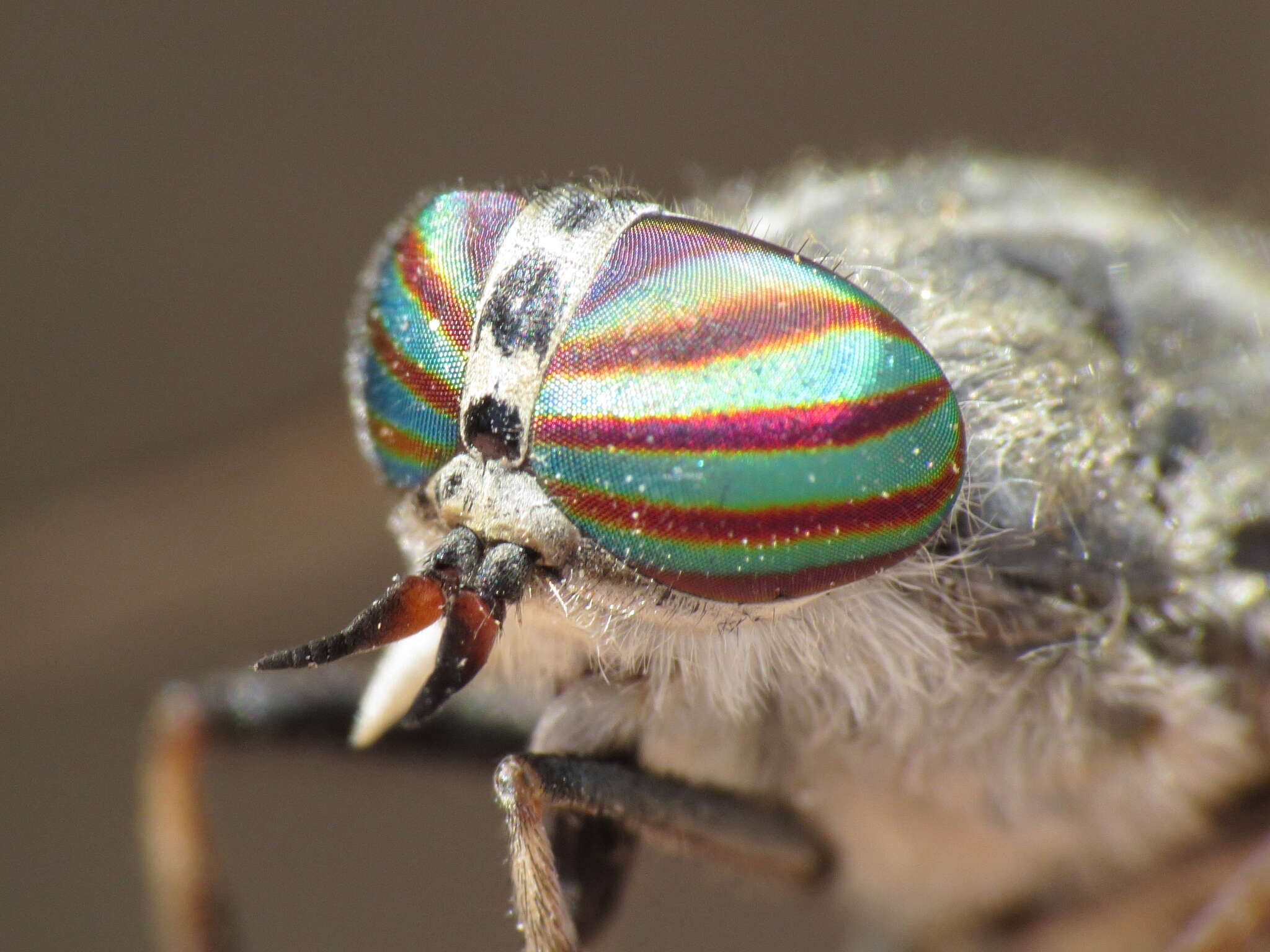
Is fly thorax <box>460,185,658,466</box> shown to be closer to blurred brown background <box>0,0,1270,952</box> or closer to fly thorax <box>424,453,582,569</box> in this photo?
fly thorax <box>424,453,582,569</box>

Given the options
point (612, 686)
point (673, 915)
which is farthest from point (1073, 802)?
point (673, 915)

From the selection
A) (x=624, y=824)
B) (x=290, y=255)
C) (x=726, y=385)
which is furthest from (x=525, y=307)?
(x=290, y=255)

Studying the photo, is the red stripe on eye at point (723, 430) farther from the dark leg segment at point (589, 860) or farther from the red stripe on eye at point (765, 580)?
the dark leg segment at point (589, 860)

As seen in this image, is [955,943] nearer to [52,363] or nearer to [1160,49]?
A: [52,363]

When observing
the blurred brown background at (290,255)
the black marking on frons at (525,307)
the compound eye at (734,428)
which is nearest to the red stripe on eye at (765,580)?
the compound eye at (734,428)

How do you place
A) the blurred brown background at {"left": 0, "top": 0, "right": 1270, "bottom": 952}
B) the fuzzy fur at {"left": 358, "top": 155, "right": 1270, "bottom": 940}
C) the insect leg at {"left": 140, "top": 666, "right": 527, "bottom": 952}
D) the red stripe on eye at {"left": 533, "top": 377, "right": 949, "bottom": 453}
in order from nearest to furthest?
1. the red stripe on eye at {"left": 533, "top": 377, "right": 949, "bottom": 453}
2. the fuzzy fur at {"left": 358, "top": 155, "right": 1270, "bottom": 940}
3. the insect leg at {"left": 140, "top": 666, "right": 527, "bottom": 952}
4. the blurred brown background at {"left": 0, "top": 0, "right": 1270, "bottom": 952}

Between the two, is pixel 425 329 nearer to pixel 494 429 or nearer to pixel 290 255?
pixel 494 429

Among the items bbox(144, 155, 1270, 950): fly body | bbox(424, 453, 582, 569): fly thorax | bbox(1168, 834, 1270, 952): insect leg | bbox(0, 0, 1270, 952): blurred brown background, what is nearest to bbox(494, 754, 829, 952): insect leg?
bbox(144, 155, 1270, 950): fly body
